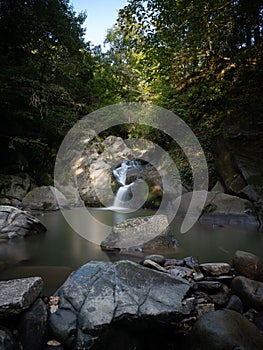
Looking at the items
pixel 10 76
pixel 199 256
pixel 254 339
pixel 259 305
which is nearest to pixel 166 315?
pixel 254 339

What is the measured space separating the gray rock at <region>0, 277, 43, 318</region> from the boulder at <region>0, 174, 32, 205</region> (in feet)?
26.3

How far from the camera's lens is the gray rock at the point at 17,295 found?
2174 millimetres

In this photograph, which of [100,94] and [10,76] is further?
[100,94]

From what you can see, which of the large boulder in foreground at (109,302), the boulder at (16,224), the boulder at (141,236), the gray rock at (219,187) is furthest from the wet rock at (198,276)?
the gray rock at (219,187)

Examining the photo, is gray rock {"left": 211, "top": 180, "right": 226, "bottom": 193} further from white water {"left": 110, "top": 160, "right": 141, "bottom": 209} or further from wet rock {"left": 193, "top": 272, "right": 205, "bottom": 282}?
wet rock {"left": 193, "top": 272, "right": 205, "bottom": 282}

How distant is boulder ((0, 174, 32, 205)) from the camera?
9.87 m

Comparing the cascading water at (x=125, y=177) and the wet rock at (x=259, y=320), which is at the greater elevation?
the cascading water at (x=125, y=177)

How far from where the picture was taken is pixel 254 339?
197 cm

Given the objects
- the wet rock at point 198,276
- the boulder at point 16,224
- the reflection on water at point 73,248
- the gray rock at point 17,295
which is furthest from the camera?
the boulder at point 16,224

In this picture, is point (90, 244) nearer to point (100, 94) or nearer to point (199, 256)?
point (199, 256)

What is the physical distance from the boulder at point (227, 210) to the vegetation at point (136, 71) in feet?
7.92

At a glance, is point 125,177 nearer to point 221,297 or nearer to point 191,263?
point 191,263

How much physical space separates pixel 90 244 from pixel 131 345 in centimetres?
326

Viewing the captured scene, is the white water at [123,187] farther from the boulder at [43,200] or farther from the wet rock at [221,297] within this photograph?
the wet rock at [221,297]
